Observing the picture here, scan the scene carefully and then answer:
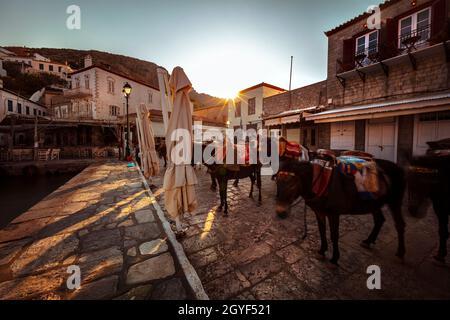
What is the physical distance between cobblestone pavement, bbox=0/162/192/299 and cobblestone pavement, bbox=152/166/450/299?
1.67 feet

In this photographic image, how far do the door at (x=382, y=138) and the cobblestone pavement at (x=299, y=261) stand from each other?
6160mm

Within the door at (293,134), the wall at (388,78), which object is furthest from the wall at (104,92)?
the wall at (388,78)

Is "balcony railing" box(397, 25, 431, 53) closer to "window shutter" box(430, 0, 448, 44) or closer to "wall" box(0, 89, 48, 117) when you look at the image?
"window shutter" box(430, 0, 448, 44)

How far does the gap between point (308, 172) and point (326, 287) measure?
1397 millimetres

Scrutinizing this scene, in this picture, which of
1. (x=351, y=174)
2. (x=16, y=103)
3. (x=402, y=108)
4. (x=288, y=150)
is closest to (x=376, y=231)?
(x=351, y=174)

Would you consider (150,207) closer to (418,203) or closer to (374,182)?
(374,182)

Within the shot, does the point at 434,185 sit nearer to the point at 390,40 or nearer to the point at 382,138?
the point at 382,138

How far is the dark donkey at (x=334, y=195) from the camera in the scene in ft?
7.93

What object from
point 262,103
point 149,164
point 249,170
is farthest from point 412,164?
point 262,103

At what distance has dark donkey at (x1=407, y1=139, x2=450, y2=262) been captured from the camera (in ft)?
8.20

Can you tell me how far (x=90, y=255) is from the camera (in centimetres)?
260

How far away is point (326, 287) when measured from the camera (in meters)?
2.14

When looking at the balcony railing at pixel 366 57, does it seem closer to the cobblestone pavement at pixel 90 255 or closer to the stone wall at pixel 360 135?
the stone wall at pixel 360 135

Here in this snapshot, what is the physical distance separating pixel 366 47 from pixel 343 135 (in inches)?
192
